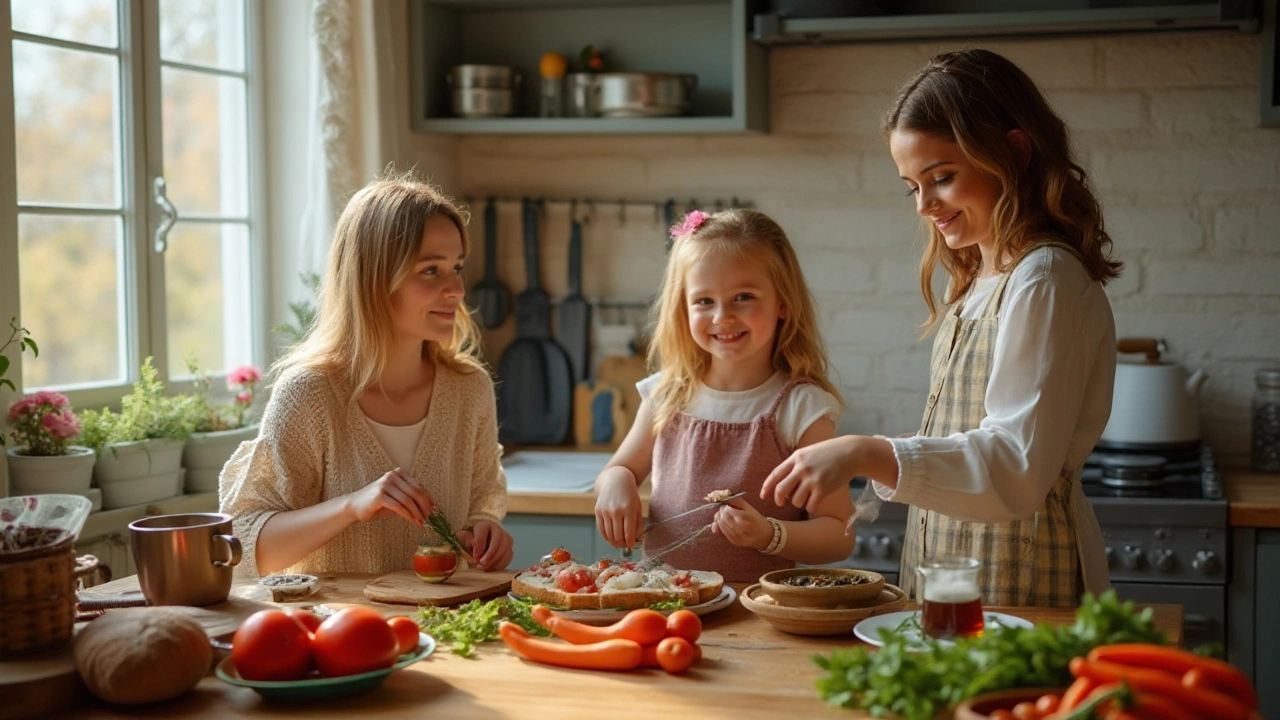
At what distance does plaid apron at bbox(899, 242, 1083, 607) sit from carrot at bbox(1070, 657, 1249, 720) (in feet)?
2.59

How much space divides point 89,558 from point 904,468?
3.48ft

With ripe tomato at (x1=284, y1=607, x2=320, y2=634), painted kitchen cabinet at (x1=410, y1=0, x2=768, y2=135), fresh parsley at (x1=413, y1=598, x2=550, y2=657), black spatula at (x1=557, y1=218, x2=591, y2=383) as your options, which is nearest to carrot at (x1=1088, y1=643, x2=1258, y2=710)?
fresh parsley at (x1=413, y1=598, x2=550, y2=657)

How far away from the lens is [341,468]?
6.91 feet

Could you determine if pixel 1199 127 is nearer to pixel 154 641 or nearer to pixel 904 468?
pixel 904 468

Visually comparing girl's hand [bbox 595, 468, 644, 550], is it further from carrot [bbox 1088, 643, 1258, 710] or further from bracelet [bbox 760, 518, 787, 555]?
carrot [bbox 1088, 643, 1258, 710]

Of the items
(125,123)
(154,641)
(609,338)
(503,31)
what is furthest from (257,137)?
(154,641)

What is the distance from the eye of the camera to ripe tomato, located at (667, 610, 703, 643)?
1.51m

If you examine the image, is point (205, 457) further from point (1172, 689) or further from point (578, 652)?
point (1172, 689)

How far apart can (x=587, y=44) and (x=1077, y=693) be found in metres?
2.70

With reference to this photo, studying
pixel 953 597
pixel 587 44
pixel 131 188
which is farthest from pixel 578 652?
pixel 587 44

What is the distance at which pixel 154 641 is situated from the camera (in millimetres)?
1387

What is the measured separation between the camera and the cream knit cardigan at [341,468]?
2049 millimetres

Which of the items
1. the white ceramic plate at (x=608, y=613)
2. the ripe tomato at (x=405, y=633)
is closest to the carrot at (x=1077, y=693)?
the white ceramic plate at (x=608, y=613)

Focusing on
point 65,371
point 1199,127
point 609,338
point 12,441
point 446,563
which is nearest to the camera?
point 446,563
